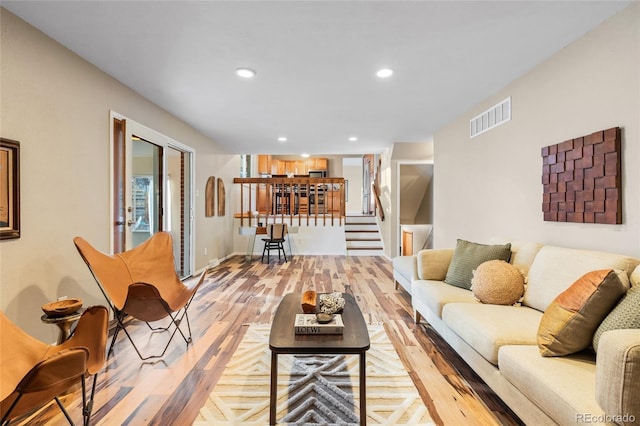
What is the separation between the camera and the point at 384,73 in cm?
308

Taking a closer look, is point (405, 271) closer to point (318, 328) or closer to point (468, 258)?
point (468, 258)

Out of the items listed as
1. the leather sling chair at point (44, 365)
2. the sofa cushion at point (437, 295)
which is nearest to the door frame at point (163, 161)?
the leather sling chair at point (44, 365)

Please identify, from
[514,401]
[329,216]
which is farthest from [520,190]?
[329,216]

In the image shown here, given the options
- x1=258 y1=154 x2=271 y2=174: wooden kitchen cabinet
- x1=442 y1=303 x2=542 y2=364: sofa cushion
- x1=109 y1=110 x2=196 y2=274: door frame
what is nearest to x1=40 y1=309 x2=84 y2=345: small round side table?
x1=109 y1=110 x2=196 y2=274: door frame

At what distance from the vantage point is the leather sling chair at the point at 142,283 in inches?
91.5

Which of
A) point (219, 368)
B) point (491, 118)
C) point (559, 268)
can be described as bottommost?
point (219, 368)

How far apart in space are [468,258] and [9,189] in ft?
11.7

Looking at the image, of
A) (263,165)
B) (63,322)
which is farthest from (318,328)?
(263,165)

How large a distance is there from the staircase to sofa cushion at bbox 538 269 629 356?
239 inches

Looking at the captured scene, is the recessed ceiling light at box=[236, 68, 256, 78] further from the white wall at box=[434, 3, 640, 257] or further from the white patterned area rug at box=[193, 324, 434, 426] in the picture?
the white wall at box=[434, 3, 640, 257]

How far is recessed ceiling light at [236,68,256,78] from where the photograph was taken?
2.99 meters

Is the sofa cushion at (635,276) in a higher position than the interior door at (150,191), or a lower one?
lower

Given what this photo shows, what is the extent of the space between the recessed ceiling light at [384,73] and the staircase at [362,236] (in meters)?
5.13

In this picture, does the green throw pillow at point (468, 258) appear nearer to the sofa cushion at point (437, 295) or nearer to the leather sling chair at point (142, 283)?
the sofa cushion at point (437, 295)
